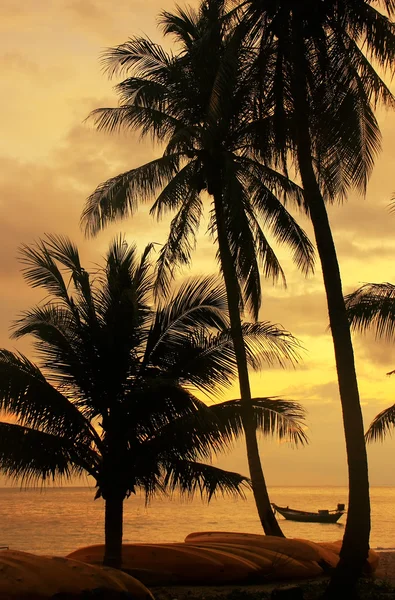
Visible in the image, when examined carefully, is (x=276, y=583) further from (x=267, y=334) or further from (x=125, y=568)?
(x=267, y=334)

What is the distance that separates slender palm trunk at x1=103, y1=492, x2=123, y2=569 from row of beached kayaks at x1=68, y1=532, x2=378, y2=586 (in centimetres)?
86

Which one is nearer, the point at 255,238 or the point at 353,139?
the point at 353,139

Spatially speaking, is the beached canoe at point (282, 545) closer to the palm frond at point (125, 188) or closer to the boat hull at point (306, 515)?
the palm frond at point (125, 188)

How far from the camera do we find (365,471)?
12.0 m

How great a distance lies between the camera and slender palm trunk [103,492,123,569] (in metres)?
13.4

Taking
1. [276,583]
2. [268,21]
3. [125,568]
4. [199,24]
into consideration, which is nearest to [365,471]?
[276,583]

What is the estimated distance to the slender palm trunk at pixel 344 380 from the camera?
37.9 ft

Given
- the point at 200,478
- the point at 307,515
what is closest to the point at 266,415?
the point at 200,478

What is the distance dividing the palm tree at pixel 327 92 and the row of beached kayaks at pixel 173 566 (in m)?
3.81

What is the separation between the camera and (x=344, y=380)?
12.3 meters

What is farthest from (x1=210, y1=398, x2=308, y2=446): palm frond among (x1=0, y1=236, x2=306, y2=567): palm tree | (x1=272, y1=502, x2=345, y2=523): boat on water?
(x1=272, y1=502, x2=345, y2=523): boat on water

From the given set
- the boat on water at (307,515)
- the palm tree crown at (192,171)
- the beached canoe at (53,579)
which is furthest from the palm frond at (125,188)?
the boat on water at (307,515)

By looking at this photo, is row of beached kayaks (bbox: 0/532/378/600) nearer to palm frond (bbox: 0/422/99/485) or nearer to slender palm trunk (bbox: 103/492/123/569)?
slender palm trunk (bbox: 103/492/123/569)

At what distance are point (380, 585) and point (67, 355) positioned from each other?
674cm
